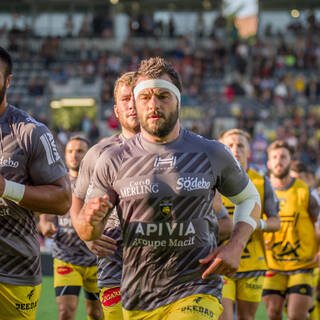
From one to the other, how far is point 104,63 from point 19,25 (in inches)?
287

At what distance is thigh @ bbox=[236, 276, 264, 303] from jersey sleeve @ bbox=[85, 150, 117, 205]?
331 centimetres

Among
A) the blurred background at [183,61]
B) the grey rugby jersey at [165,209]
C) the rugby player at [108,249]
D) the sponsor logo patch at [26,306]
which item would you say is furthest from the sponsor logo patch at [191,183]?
the blurred background at [183,61]

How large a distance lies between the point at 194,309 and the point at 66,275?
12.2 feet

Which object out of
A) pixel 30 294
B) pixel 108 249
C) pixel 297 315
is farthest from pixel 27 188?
pixel 297 315

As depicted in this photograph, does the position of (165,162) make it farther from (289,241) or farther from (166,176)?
(289,241)

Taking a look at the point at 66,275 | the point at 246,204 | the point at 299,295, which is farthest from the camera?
the point at 299,295

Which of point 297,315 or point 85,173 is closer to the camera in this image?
point 85,173

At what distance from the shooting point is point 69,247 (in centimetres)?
741

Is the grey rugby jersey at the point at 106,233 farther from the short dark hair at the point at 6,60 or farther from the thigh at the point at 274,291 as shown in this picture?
the thigh at the point at 274,291

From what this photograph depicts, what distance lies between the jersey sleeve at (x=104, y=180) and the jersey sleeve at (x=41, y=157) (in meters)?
0.30

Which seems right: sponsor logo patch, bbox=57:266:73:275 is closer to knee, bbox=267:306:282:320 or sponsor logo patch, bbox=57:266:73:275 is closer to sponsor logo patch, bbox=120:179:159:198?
knee, bbox=267:306:282:320

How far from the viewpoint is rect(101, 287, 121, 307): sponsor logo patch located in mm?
4953

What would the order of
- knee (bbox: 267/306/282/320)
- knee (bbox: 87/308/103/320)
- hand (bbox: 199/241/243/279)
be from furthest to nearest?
knee (bbox: 267/306/282/320) < knee (bbox: 87/308/103/320) < hand (bbox: 199/241/243/279)

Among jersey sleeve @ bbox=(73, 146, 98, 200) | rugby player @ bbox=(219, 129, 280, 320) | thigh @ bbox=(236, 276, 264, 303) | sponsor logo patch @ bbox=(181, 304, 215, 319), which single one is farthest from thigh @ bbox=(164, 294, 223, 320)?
thigh @ bbox=(236, 276, 264, 303)
